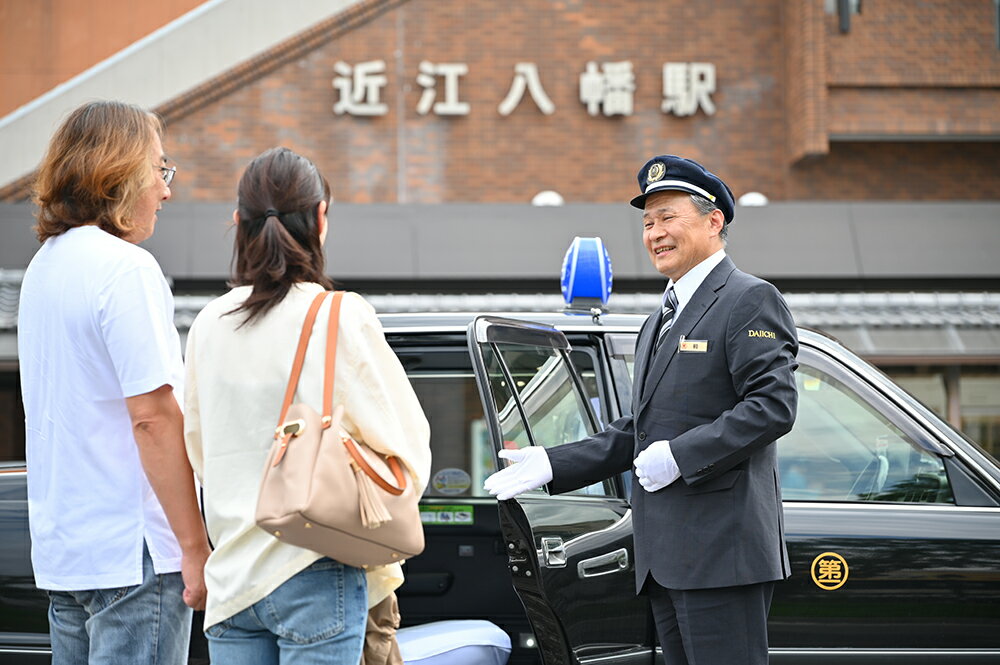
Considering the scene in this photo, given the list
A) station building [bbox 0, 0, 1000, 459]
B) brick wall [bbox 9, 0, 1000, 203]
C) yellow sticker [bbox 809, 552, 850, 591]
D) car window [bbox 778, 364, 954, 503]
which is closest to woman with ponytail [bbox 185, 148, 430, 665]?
yellow sticker [bbox 809, 552, 850, 591]

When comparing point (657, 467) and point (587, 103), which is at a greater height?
point (587, 103)

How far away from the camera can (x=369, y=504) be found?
2.00 metres

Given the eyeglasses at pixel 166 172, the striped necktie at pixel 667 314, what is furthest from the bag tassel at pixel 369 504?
the striped necktie at pixel 667 314

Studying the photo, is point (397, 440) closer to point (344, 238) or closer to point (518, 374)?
point (518, 374)

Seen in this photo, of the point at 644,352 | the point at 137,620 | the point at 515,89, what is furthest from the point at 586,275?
the point at 515,89

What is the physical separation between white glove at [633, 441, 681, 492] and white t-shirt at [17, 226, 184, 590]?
1178mm

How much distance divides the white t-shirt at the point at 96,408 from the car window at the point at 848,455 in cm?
223

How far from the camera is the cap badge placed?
2977 mm

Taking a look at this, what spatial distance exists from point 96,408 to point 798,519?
2.25m

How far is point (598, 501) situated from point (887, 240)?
8.10m

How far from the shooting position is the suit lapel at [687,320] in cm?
286

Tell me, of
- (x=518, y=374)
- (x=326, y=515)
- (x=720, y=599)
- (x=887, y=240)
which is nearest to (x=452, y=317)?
(x=518, y=374)

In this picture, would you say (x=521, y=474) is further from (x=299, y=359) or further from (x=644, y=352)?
(x=299, y=359)

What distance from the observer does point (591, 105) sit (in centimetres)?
1148
